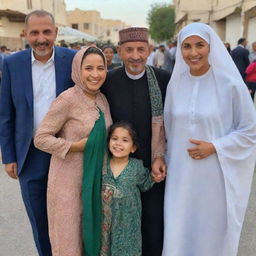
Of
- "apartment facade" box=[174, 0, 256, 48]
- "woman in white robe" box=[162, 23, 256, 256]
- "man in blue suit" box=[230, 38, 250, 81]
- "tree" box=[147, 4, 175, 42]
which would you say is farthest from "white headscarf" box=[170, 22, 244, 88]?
"tree" box=[147, 4, 175, 42]

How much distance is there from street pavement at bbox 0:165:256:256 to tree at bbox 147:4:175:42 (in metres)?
47.9

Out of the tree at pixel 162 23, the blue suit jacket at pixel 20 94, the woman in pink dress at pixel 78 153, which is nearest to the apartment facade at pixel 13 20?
the blue suit jacket at pixel 20 94

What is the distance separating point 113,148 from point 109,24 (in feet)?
315

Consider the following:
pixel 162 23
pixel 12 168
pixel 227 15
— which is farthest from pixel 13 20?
pixel 162 23

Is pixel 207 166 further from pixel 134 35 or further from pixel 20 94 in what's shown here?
pixel 20 94

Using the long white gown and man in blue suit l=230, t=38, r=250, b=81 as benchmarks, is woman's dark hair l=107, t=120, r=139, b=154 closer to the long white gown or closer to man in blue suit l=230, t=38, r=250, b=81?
the long white gown

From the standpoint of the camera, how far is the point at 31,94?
221cm

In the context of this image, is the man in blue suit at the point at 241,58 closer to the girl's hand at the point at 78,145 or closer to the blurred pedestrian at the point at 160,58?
the blurred pedestrian at the point at 160,58

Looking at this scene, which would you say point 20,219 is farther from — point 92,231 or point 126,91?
point 126,91

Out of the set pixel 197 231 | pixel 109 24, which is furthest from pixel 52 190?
pixel 109 24

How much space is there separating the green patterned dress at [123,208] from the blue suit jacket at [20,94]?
0.65 metres

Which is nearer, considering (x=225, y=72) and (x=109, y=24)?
(x=225, y=72)

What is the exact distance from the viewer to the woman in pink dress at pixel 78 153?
2008 mm

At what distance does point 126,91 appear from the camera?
2.27 meters
